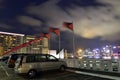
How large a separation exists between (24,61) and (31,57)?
2.48 ft

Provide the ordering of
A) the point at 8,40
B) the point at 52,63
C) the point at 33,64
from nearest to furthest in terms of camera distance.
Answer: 1. the point at 33,64
2. the point at 52,63
3. the point at 8,40

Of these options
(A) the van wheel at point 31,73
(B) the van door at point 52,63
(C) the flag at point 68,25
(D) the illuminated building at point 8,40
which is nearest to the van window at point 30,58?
(A) the van wheel at point 31,73

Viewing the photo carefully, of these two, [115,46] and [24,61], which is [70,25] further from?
[115,46]

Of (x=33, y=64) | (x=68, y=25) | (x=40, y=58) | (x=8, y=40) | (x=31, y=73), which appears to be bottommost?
(x=31, y=73)

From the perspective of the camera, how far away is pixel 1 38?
152375 millimetres

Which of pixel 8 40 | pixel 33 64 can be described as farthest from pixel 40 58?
pixel 8 40

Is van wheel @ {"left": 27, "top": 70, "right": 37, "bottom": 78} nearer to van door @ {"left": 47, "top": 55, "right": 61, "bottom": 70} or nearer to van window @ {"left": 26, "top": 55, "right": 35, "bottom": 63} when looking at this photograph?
van window @ {"left": 26, "top": 55, "right": 35, "bottom": 63}

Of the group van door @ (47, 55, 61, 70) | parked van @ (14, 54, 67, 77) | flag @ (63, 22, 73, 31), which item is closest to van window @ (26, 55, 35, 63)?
parked van @ (14, 54, 67, 77)

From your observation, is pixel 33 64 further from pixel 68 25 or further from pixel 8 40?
pixel 8 40

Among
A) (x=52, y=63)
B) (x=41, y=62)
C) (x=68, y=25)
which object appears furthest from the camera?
(x=68, y=25)

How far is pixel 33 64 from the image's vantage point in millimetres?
15328

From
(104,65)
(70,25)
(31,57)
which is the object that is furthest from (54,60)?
(70,25)

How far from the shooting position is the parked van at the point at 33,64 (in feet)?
49.1

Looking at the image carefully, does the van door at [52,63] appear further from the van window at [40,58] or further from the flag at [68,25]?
the flag at [68,25]
